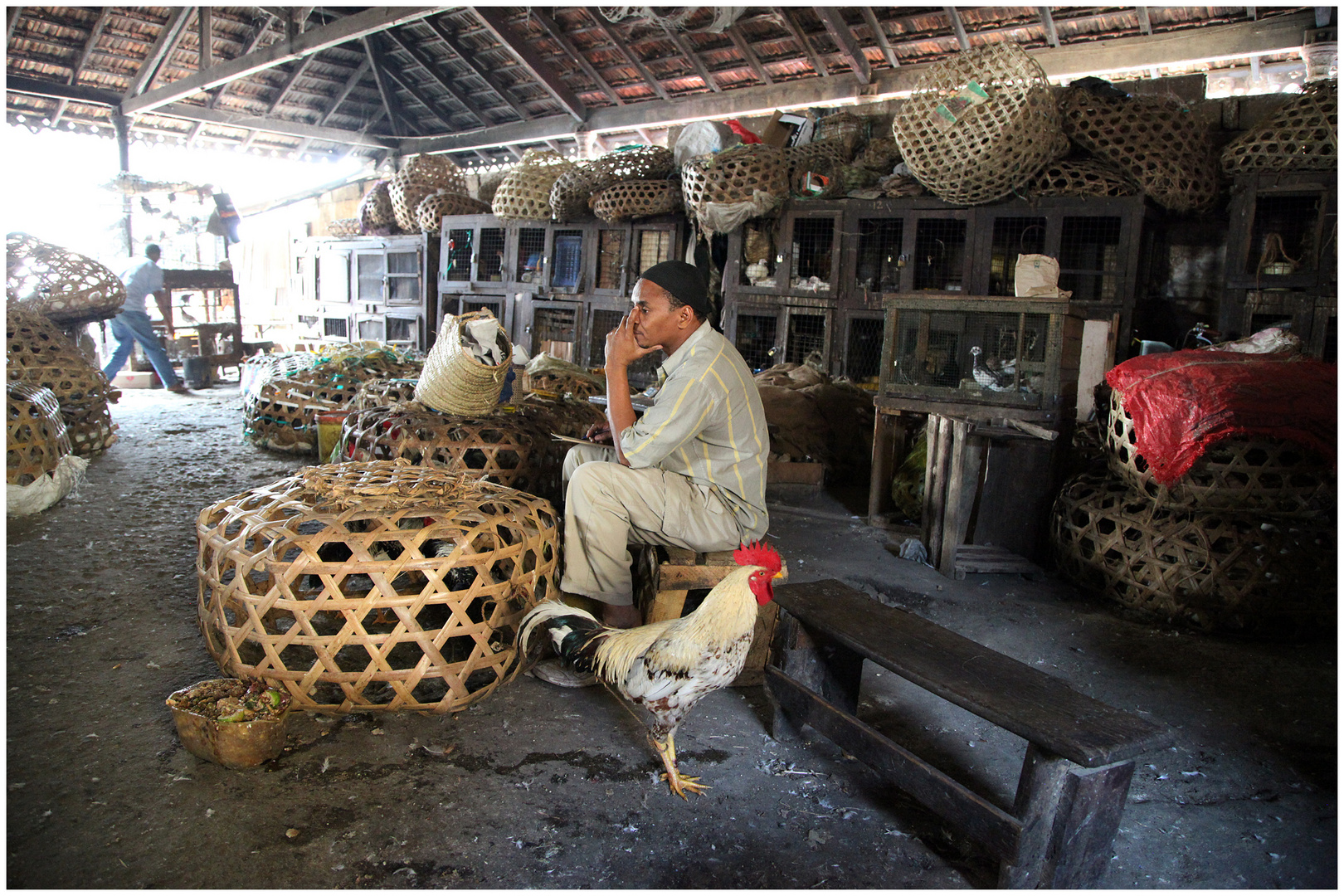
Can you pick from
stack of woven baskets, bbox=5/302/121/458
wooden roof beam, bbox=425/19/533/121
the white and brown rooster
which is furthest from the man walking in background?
the white and brown rooster

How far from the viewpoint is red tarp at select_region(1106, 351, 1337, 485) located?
330cm

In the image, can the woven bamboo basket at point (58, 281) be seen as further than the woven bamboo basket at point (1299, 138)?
Yes

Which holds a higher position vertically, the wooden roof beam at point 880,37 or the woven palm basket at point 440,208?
the wooden roof beam at point 880,37

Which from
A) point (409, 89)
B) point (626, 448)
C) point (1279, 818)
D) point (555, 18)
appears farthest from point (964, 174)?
point (409, 89)

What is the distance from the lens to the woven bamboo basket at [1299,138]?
4.82 meters

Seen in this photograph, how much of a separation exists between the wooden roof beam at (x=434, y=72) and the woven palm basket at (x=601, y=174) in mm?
5801

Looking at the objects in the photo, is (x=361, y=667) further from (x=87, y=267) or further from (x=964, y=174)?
(x=87, y=267)

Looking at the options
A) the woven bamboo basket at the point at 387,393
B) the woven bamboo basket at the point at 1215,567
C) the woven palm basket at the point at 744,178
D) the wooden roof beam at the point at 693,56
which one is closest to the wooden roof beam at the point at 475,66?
the wooden roof beam at the point at 693,56

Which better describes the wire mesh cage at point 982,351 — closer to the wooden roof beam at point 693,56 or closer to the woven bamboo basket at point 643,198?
the woven bamboo basket at point 643,198

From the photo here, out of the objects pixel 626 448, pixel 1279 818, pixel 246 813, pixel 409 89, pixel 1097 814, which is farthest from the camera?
pixel 409 89

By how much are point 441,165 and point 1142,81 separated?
7684mm

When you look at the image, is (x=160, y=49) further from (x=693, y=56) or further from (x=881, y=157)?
(x=881, y=157)

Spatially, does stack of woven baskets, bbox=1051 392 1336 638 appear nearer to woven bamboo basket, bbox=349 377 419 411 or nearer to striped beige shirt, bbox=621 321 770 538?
striped beige shirt, bbox=621 321 770 538

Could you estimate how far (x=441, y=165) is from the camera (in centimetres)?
1002
